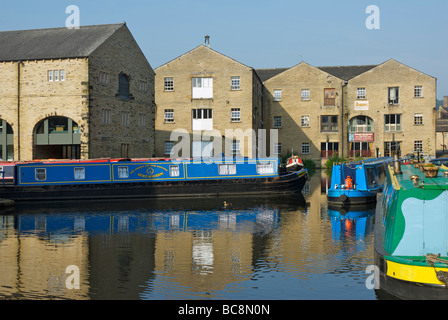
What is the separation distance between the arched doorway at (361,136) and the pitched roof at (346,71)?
502 centimetres

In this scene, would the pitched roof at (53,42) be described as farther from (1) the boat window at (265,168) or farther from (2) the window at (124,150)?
(1) the boat window at (265,168)

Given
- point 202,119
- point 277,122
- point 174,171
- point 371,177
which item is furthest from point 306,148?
point 371,177

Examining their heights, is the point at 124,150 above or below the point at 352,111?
below

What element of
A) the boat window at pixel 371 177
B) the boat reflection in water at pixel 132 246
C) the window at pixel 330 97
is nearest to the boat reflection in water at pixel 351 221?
the boat window at pixel 371 177

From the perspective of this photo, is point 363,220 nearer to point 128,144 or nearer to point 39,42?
point 128,144

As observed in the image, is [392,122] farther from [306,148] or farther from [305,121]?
[306,148]

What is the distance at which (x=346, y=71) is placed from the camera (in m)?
59.3

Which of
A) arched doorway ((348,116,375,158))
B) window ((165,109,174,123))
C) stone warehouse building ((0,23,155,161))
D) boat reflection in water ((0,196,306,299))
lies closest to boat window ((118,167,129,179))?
boat reflection in water ((0,196,306,299))

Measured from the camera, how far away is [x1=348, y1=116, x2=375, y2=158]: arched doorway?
5481cm

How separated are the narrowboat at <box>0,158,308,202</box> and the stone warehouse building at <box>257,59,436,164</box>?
26064 mm

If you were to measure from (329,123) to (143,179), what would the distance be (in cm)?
3054

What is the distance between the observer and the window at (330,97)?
5512 cm

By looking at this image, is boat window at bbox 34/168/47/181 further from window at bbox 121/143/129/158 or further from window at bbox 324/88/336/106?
window at bbox 324/88/336/106
